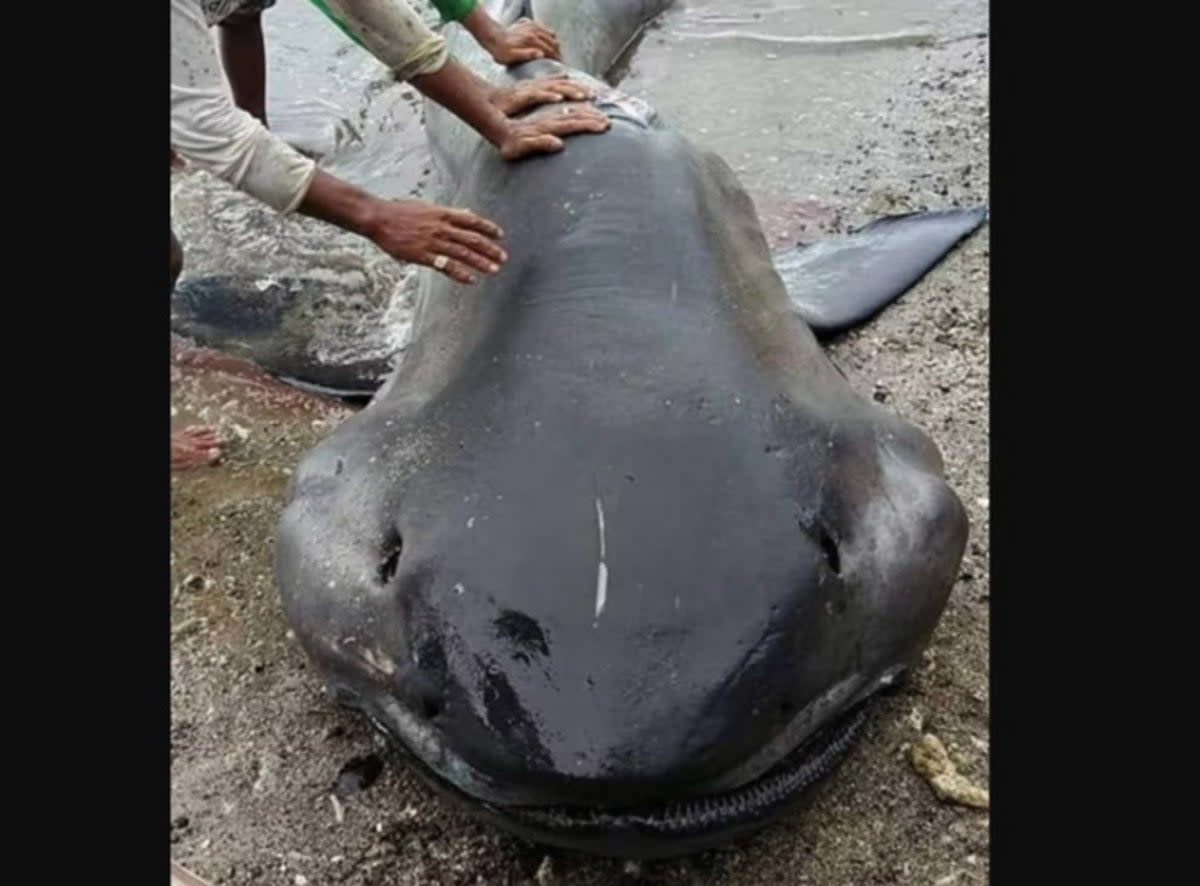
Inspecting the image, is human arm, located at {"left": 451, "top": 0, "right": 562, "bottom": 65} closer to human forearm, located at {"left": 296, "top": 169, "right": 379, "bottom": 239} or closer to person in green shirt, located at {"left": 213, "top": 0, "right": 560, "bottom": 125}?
person in green shirt, located at {"left": 213, "top": 0, "right": 560, "bottom": 125}

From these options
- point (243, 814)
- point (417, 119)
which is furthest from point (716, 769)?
point (417, 119)

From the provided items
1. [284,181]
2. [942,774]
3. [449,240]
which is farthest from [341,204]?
[942,774]

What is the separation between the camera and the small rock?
3131mm

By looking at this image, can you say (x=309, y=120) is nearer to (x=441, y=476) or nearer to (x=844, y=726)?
(x=441, y=476)

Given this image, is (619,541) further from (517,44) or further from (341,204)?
(517,44)

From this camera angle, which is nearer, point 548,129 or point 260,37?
point 548,129

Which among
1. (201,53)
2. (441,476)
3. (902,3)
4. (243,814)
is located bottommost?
(902,3)

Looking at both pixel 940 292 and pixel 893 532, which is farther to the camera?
pixel 940 292

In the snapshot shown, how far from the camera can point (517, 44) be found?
448cm

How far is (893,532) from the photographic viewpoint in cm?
293

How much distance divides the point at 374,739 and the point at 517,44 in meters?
2.38

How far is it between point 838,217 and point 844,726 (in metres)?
3.50

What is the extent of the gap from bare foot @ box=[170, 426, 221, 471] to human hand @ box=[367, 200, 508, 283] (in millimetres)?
1525

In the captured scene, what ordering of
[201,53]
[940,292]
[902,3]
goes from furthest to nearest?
1. [902,3]
2. [940,292]
3. [201,53]
